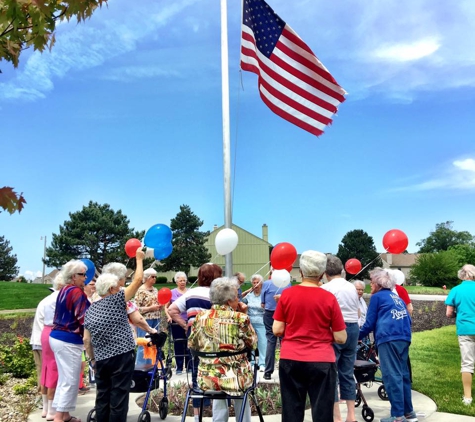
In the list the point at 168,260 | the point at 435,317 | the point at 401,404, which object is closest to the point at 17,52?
the point at 401,404

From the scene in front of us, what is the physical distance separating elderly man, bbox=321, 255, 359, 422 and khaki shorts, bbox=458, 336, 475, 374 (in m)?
1.98

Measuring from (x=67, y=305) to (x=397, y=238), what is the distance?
4.91 meters

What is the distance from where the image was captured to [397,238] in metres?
7.29

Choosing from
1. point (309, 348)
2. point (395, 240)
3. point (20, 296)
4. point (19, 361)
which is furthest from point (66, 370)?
point (20, 296)

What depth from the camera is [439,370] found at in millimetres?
9164

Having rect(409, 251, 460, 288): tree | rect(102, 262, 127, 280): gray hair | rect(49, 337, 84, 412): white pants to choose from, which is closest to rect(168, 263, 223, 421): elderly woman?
rect(102, 262, 127, 280): gray hair

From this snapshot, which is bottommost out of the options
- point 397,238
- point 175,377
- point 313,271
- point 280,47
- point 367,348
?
point 175,377

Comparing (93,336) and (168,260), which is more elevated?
(168,260)

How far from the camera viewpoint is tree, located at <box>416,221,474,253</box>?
105 metres

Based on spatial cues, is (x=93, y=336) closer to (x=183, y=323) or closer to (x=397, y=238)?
(x=183, y=323)

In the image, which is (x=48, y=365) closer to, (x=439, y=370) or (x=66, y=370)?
(x=66, y=370)

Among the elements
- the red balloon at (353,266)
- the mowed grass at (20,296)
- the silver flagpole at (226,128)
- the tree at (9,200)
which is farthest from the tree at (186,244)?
the tree at (9,200)

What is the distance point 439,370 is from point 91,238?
45228 mm

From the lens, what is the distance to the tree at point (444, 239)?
10525 centimetres
